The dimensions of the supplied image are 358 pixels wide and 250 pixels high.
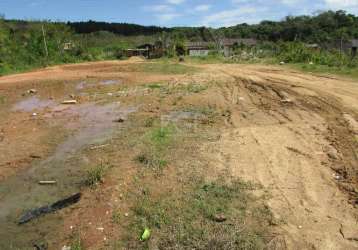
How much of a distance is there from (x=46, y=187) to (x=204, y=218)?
107 inches

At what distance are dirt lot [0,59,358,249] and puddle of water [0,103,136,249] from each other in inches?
0.7

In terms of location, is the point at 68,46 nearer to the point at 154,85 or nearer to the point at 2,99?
the point at 2,99

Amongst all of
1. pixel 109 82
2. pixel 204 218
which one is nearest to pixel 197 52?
pixel 109 82

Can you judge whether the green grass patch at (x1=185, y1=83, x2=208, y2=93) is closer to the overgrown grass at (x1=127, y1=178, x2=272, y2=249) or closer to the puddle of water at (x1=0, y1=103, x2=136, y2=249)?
the puddle of water at (x1=0, y1=103, x2=136, y2=249)

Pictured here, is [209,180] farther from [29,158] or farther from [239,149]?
[29,158]

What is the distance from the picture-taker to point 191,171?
6.18 meters

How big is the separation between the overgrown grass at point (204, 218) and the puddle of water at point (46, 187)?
1.13 metres

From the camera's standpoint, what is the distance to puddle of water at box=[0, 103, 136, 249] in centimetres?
500

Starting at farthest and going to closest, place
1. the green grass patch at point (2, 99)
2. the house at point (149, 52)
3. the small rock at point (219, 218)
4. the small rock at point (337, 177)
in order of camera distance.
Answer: the house at point (149, 52) < the green grass patch at point (2, 99) < the small rock at point (337, 177) < the small rock at point (219, 218)

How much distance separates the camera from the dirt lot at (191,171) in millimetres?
4594

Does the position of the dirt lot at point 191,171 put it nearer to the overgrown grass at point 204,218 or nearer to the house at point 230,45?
the overgrown grass at point 204,218

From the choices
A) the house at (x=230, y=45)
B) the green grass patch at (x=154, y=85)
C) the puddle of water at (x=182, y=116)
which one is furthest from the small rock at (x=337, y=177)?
the house at (x=230, y=45)

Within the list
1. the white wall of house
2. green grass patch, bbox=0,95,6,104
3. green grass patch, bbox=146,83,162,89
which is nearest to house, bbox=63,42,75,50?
the white wall of house

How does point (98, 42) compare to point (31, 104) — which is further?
point (98, 42)
